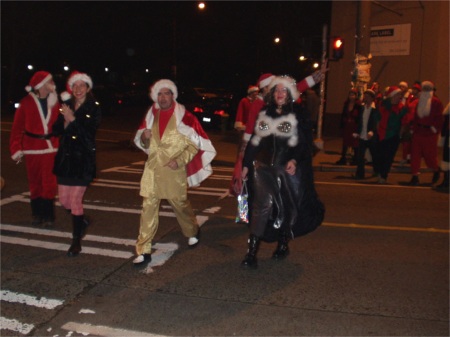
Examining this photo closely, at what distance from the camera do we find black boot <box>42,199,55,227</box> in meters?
6.87

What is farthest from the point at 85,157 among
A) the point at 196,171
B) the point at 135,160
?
the point at 135,160

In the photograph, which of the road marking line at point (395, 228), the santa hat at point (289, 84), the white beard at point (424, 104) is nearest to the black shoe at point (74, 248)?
the santa hat at point (289, 84)

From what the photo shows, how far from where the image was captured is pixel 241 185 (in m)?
5.86

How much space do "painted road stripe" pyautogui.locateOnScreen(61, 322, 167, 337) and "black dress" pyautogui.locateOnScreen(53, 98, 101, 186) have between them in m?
1.92

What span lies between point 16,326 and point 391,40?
17.7 meters

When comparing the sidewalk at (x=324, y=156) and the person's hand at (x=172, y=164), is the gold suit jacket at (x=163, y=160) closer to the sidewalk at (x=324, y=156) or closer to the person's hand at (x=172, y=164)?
the person's hand at (x=172, y=164)

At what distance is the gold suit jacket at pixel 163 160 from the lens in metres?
5.37

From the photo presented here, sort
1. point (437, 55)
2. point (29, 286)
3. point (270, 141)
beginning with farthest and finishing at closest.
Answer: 1. point (437, 55)
2. point (270, 141)
3. point (29, 286)

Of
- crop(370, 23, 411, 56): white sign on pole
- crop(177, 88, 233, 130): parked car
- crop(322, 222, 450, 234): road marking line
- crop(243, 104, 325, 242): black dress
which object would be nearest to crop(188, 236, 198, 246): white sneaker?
crop(243, 104, 325, 242): black dress

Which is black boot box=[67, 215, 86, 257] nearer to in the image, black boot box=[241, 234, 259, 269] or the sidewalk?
black boot box=[241, 234, 259, 269]

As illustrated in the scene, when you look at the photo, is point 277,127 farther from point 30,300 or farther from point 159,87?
point 30,300

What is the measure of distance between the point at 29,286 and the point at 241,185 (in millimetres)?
2333

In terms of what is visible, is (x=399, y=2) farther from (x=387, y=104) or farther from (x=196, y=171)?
(x=196, y=171)

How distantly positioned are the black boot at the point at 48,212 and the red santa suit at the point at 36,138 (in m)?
0.25
